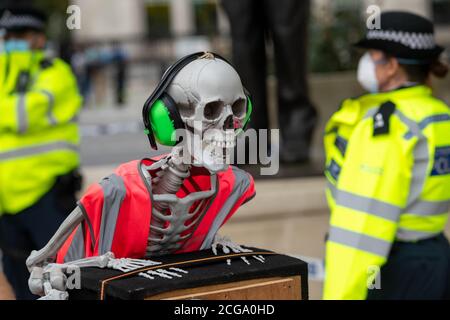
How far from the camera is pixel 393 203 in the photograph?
353cm

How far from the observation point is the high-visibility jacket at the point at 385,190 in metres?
3.53

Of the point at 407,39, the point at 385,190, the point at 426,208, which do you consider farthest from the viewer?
the point at 407,39

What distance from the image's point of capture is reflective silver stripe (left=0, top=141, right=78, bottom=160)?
527 cm

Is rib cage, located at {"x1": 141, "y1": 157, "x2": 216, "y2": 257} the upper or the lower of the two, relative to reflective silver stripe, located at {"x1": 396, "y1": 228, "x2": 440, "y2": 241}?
upper

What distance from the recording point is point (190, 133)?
8.36 ft

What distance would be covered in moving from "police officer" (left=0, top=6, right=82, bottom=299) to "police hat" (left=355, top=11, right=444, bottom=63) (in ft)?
6.41

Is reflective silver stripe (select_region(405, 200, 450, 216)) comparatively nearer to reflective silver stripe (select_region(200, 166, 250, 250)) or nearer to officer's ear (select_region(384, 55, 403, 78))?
officer's ear (select_region(384, 55, 403, 78))

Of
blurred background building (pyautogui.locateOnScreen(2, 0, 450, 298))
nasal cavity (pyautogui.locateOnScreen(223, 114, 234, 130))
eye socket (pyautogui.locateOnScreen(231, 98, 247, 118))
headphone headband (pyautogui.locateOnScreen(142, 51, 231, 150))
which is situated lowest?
blurred background building (pyautogui.locateOnScreen(2, 0, 450, 298))

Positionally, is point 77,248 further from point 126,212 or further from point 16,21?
point 16,21

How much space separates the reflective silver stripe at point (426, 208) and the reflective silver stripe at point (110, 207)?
137 cm

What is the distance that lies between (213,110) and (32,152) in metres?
2.94

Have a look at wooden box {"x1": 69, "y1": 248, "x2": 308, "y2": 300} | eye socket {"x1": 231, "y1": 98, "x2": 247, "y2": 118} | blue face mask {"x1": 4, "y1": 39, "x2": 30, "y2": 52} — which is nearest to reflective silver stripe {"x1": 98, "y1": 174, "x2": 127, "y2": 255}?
wooden box {"x1": 69, "y1": 248, "x2": 308, "y2": 300}

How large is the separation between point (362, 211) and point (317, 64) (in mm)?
7131

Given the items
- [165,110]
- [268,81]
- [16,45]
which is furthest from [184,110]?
[268,81]
